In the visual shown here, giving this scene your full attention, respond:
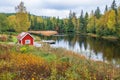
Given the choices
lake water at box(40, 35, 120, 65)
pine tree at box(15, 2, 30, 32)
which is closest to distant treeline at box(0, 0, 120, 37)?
pine tree at box(15, 2, 30, 32)

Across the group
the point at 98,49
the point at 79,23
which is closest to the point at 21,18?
the point at 98,49

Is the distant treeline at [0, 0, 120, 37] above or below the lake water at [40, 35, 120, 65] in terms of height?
→ above

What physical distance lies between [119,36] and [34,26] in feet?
231

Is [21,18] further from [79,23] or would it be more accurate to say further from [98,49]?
[79,23]

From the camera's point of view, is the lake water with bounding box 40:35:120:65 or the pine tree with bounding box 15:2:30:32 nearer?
the lake water with bounding box 40:35:120:65

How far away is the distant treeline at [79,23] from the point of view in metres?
66.1

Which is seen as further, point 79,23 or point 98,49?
point 79,23

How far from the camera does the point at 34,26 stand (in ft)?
432

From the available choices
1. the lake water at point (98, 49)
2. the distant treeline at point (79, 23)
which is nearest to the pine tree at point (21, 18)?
the distant treeline at point (79, 23)

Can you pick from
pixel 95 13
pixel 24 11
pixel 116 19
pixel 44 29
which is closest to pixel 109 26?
pixel 116 19

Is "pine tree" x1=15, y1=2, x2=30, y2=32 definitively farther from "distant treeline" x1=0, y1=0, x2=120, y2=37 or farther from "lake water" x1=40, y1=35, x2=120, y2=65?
"lake water" x1=40, y1=35, x2=120, y2=65

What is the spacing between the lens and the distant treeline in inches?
2603

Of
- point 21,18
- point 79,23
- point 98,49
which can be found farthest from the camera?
point 79,23

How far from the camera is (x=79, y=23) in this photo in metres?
127
